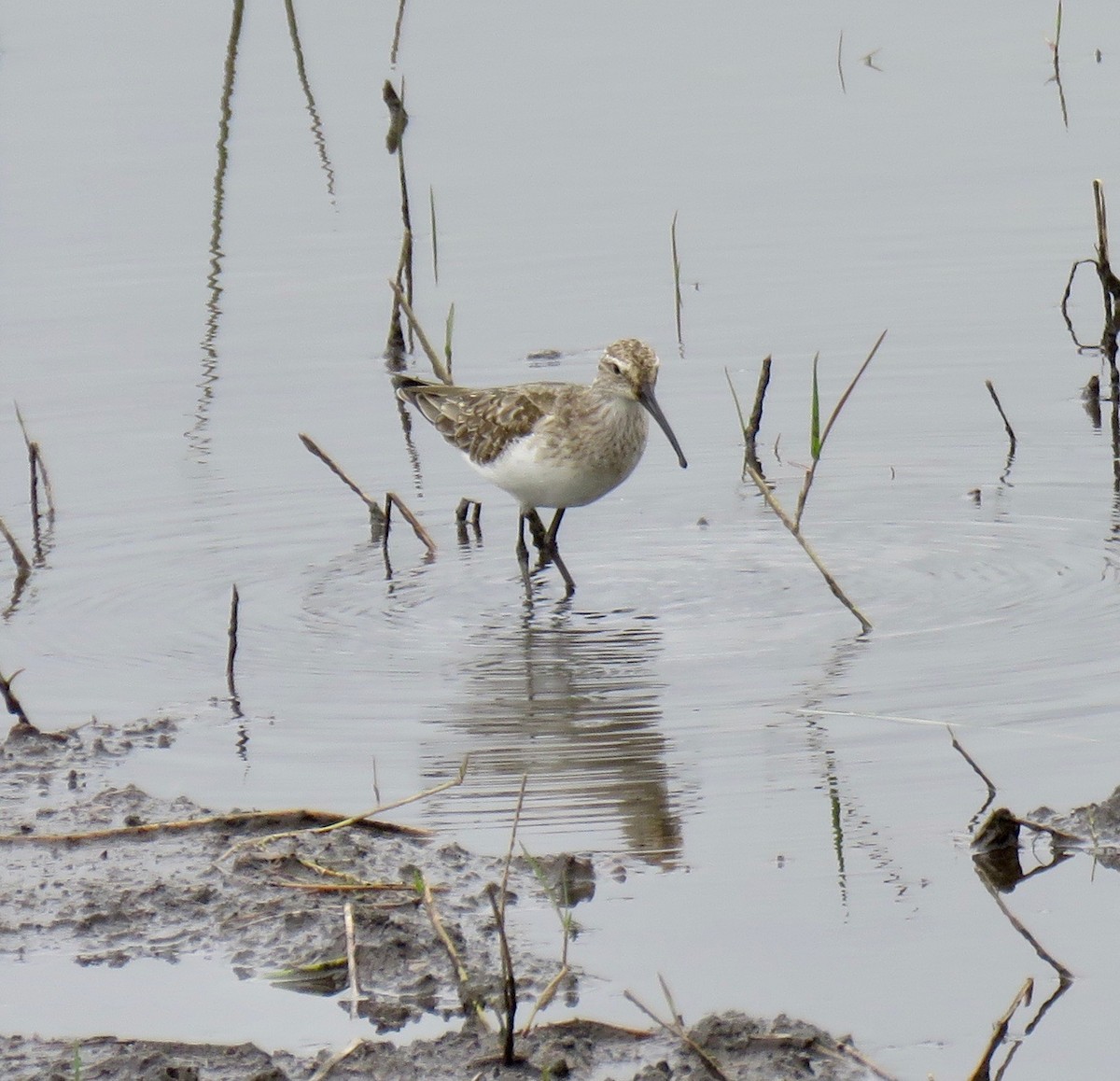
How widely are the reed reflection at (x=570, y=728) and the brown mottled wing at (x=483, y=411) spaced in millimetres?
1083

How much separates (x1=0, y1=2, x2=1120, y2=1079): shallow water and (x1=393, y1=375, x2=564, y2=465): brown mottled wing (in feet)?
1.40

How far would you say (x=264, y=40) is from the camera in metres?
17.9

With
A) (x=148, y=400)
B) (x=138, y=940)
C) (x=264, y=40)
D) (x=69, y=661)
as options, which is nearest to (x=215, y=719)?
(x=69, y=661)

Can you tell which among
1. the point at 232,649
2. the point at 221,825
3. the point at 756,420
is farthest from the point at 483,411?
the point at 221,825

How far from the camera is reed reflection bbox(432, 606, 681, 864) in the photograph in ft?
19.6

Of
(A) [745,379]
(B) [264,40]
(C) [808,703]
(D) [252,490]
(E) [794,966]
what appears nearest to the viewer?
(E) [794,966]

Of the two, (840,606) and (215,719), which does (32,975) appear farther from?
(840,606)

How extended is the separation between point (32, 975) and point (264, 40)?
14064 mm

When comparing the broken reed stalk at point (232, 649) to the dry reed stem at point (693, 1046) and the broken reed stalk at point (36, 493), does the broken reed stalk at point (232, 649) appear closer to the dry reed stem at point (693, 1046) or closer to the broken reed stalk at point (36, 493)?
the broken reed stalk at point (36, 493)

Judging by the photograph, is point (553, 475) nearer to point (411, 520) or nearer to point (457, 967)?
point (411, 520)

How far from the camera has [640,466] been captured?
1013 cm

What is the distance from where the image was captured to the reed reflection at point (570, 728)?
5.96 metres

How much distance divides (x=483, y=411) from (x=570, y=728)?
9.34ft

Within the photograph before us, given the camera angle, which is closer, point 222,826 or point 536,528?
point 222,826
